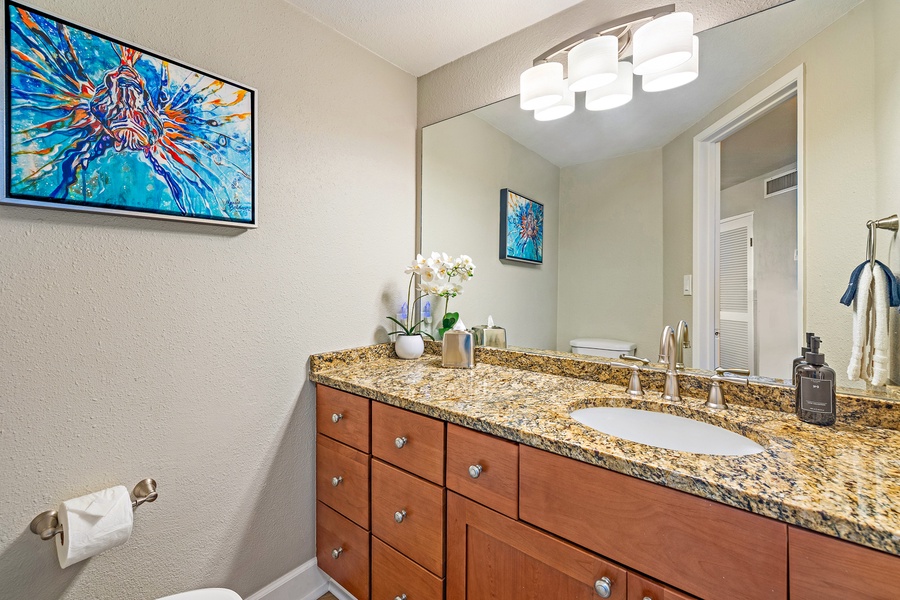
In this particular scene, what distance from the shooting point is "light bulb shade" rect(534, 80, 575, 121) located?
1458 mm

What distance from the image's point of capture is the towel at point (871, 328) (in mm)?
958

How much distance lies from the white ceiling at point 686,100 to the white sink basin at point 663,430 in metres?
0.90

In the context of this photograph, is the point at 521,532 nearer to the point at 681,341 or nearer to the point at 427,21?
the point at 681,341

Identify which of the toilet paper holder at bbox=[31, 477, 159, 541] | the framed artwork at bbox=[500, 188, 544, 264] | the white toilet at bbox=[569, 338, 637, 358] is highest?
the framed artwork at bbox=[500, 188, 544, 264]

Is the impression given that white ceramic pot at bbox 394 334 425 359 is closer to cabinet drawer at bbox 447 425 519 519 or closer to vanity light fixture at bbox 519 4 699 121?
cabinet drawer at bbox 447 425 519 519

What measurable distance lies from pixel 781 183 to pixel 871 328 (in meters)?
0.43

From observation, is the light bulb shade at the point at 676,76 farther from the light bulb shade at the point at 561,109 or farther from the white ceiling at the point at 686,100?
the light bulb shade at the point at 561,109

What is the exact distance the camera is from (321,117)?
1546 mm

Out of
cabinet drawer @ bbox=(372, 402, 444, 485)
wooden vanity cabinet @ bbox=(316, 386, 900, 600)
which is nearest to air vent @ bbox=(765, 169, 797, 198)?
wooden vanity cabinet @ bbox=(316, 386, 900, 600)

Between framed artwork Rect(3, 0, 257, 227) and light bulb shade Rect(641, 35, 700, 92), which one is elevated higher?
light bulb shade Rect(641, 35, 700, 92)

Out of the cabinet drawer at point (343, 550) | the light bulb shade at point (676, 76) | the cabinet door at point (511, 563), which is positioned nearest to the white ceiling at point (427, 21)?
the light bulb shade at point (676, 76)

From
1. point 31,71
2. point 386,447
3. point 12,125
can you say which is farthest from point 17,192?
point 386,447

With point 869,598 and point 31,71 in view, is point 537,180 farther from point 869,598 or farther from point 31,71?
point 31,71

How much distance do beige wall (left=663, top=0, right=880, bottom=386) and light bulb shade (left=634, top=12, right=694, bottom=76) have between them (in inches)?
10.4
